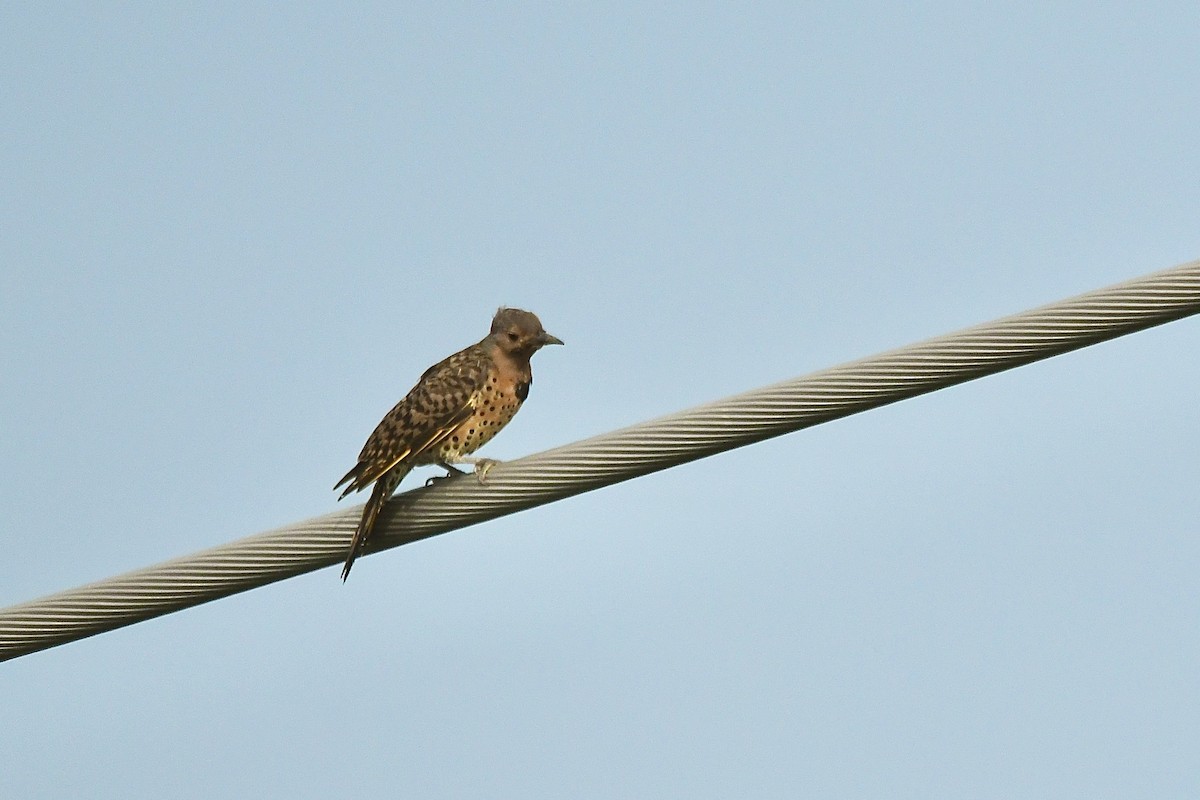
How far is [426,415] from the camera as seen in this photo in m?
8.95

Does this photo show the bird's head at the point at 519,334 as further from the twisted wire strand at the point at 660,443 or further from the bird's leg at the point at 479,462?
the twisted wire strand at the point at 660,443

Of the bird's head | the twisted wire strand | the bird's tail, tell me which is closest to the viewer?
the twisted wire strand

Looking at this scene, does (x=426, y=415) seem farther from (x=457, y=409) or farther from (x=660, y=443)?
(x=660, y=443)

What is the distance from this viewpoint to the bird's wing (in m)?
8.37

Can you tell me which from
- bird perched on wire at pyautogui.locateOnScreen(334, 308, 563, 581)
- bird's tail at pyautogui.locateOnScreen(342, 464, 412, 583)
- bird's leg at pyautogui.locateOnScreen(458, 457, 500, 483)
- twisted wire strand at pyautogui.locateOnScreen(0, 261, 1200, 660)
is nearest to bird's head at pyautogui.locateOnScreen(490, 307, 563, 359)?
bird perched on wire at pyautogui.locateOnScreen(334, 308, 563, 581)

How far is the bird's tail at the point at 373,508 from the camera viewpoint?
7293 mm

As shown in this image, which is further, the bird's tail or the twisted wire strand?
the bird's tail

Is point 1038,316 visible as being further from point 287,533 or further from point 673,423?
point 287,533

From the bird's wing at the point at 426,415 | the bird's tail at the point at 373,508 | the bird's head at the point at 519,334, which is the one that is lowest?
the bird's tail at the point at 373,508

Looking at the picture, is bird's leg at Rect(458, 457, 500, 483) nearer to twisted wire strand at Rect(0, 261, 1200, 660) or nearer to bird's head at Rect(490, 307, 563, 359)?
bird's head at Rect(490, 307, 563, 359)

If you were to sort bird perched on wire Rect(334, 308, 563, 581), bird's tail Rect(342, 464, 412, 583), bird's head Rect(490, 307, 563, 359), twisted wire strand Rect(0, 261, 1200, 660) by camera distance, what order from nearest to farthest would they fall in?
twisted wire strand Rect(0, 261, 1200, 660)
bird's tail Rect(342, 464, 412, 583)
bird perched on wire Rect(334, 308, 563, 581)
bird's head Rect(490, 307, 563, 359)

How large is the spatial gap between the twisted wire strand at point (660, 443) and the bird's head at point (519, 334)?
8.71 feet

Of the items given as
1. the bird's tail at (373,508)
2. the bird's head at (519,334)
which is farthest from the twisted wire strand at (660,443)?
the bird's head at (519,334)

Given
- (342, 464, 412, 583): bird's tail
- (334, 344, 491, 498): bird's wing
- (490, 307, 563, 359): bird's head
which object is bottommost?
(342, 464, 412, 583): bird's tail
